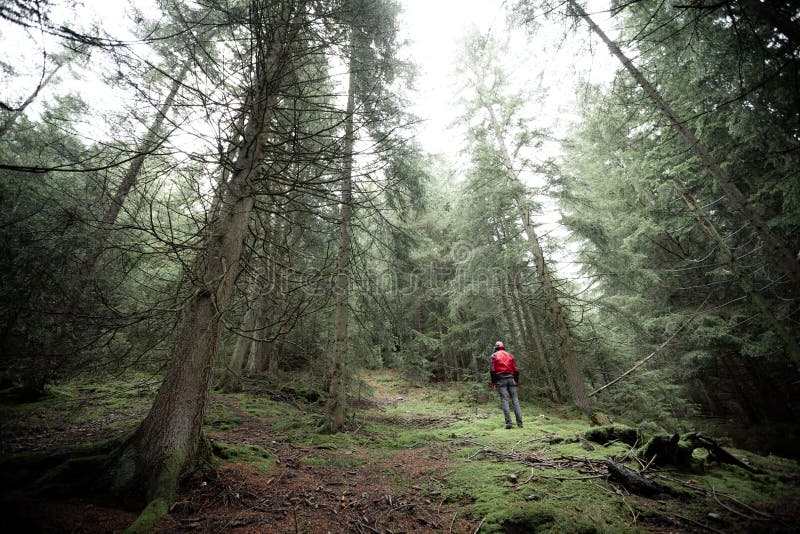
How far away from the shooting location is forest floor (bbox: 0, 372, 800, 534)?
227 centimetres

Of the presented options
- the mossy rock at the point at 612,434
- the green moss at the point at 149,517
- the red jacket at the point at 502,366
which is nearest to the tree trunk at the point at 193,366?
the green moss at the point at 149,517

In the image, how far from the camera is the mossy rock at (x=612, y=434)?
169 inches

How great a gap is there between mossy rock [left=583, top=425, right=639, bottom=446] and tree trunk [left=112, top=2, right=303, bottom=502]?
5494 mm

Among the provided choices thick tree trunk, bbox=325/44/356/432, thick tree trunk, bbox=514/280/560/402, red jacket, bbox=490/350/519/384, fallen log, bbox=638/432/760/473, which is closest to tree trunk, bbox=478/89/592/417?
thick tree trunk, bbox=514/280/560/402

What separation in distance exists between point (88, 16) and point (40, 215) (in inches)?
233

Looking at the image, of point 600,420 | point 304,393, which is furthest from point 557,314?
point 304,393

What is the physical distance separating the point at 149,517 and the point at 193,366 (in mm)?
1147

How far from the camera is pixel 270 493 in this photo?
3008mm

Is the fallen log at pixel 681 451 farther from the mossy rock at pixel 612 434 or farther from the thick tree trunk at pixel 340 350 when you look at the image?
the thick tree trunk at pixel 340 350

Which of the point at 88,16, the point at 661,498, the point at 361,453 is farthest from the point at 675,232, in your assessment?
the point at 88,16

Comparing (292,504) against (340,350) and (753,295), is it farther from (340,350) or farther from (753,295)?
(753,295)

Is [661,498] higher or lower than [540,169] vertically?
lower

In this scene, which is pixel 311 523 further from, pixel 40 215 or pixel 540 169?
pixel 540 169

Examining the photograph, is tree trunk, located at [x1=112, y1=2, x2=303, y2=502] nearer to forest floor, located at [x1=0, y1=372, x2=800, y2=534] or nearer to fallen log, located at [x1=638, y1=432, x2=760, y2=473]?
forest floor, located at [x1=0, y1=372, x2=800, y2=534]
